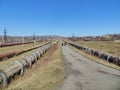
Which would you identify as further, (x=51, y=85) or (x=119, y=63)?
(x=119, y=63)

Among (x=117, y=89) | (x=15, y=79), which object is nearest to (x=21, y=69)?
(x=15, y=79)

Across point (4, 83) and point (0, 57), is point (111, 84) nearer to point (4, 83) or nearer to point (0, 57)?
point (4, 83)

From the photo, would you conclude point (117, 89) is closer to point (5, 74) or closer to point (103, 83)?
point (103, 83)

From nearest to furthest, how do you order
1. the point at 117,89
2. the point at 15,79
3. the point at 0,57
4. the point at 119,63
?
the point at 117,89 → the point at 15,79 → the point at 119,63 → the point at 0,57

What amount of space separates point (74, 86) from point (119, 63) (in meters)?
12.2

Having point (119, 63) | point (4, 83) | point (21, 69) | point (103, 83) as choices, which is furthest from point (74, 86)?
point (119, 63)

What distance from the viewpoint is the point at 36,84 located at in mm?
11719

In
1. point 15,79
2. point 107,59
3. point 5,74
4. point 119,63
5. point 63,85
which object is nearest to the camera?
point 63,85

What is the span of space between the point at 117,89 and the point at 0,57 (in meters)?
21.2

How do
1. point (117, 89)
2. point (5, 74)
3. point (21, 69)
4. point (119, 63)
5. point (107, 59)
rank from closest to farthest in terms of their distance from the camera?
point (117, 89) → point (5, 74) → point (21, 69) → point (119, 63) → point (107, 59)

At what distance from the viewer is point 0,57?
28.8m

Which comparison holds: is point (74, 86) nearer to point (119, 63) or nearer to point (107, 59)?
point (119, 63)

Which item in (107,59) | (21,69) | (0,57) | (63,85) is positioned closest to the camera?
(63,85)

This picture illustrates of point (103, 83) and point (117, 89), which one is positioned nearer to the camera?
point (117, 89)
